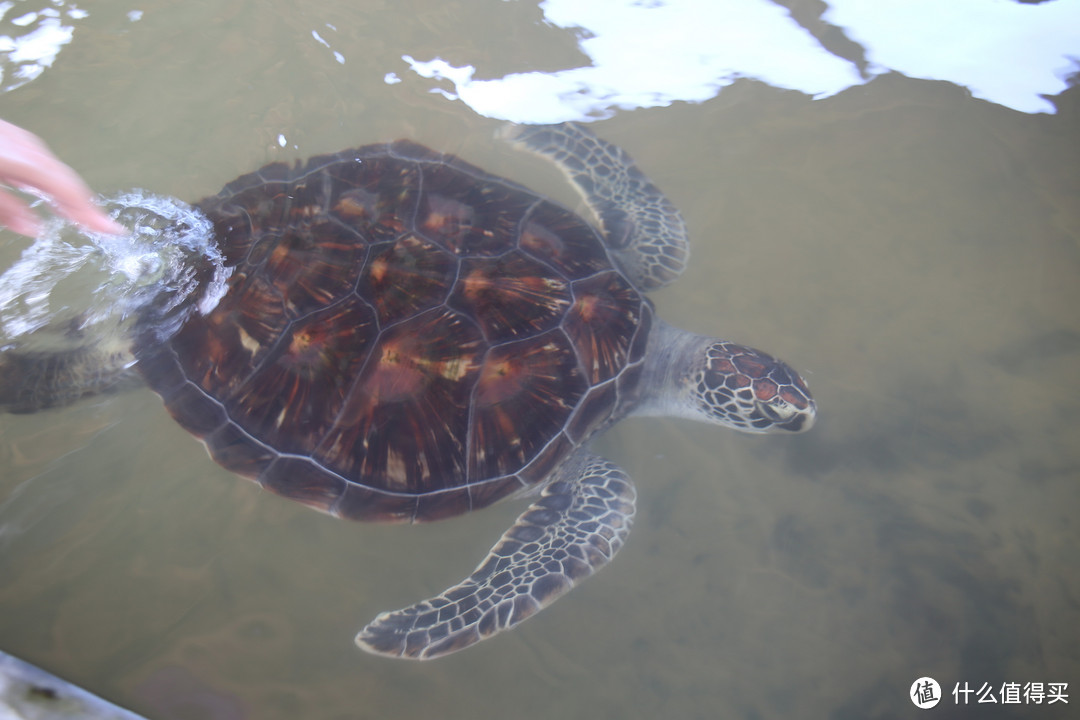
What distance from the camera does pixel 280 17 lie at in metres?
3.16

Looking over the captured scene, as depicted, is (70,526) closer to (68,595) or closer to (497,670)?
(68,595)

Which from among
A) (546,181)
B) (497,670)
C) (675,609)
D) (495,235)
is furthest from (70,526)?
(546,181)

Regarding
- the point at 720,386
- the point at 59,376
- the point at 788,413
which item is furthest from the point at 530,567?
the point at 59,376

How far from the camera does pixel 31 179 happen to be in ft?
4.48

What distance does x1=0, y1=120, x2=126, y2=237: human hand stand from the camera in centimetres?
134

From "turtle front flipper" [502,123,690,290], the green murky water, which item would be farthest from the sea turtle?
"turtle front flipper" [502,123,690,290]

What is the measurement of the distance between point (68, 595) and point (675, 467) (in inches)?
94.7

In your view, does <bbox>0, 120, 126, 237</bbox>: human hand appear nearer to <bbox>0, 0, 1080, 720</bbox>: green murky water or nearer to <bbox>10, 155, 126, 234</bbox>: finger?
<bbox>10, 155, 126, 234</bbox>: finger

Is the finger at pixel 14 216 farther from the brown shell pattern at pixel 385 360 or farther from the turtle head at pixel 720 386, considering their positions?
the turtle head at pixel 720 386

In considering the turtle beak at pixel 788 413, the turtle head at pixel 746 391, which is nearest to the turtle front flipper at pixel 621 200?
the turtle head at pixel 746 391

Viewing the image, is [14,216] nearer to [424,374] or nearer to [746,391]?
[424,374]

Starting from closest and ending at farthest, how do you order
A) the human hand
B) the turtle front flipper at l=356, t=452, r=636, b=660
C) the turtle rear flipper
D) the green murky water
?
the human hand → the turtle front flipper at l=356, t=452, r=636, b=660 → the green murky water → the turtle rear flipper

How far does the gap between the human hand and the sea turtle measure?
654 millimetres

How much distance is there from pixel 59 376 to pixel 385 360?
1404mm
